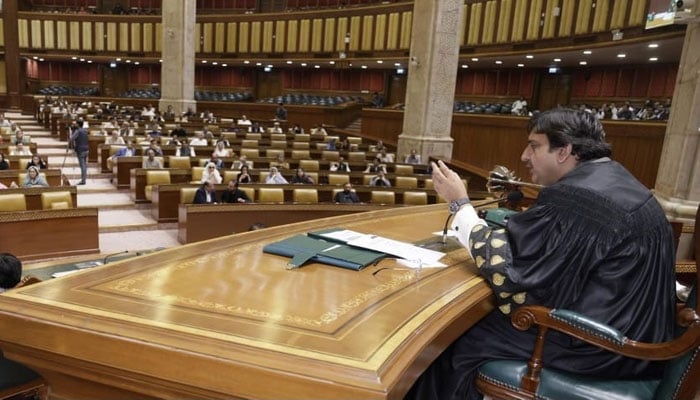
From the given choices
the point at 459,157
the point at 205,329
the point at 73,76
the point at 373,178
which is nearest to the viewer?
the point at 205,329

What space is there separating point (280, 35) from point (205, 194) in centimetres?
1871

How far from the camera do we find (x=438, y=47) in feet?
36.8

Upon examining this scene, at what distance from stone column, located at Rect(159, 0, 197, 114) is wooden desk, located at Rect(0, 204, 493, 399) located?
1814 cm

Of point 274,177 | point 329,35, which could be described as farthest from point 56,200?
point 329,35

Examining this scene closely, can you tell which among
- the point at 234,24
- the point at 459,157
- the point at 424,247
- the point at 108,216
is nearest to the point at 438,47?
the point at 459,157

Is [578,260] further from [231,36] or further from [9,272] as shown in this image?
[231,36]

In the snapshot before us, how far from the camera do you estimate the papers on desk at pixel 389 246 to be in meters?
1.81

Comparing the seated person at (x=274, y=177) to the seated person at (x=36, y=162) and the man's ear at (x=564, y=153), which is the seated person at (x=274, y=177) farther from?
the man's ear at (x=564, y=153)

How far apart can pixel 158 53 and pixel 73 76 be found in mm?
6371

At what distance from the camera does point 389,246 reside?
1933 mm

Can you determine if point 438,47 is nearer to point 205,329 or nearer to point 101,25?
point 205,329

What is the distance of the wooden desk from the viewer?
979 mm

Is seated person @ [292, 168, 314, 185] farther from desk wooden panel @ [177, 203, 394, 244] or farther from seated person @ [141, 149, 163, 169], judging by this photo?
seated person @ [141, 149, 163, 169]

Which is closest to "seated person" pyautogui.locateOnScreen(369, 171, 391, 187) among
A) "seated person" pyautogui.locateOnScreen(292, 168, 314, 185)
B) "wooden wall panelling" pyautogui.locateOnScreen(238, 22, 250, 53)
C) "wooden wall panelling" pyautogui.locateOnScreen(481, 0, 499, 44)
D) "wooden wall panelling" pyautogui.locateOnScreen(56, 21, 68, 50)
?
"seated person" pyautogui.locateOnScreen(292, 168, 314, 185)
